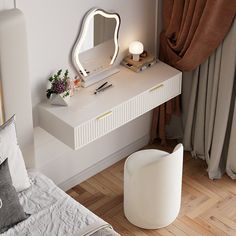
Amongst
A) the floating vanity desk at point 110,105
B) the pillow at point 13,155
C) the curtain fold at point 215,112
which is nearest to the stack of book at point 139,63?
the floating vanity desk at point 110,105

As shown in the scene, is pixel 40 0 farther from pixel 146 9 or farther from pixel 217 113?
pixel 217 113

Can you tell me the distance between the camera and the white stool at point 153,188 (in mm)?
3416

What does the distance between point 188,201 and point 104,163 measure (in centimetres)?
62

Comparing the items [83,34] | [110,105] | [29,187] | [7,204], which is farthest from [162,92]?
[7,204]

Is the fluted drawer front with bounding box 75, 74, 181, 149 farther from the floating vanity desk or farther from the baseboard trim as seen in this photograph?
the baseboard trim

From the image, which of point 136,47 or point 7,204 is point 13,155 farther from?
point 136,47

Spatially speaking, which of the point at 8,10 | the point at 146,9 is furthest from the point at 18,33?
the point at 146,9

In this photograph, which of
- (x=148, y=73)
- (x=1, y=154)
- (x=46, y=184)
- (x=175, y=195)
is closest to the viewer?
(x=1, y=154)

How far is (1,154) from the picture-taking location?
10.2 ft

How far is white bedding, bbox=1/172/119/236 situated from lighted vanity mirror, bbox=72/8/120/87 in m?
0.74

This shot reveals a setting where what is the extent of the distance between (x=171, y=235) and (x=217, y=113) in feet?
2.80

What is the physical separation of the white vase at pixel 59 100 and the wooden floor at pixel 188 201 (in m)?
0.71

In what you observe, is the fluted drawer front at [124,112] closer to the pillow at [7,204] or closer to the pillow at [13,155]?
the pillow at [13,155]

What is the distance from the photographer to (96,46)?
366 centimetres
